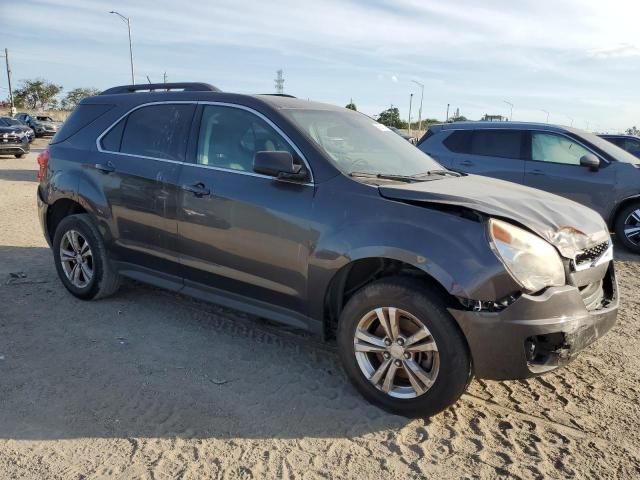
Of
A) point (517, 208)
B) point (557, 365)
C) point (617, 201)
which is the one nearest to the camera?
point (557, 365)

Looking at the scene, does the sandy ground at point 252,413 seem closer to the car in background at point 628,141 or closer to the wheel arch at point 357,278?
the wheel arch at point 357,278

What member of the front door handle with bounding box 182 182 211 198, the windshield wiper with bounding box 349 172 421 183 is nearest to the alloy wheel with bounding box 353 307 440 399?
the windshield wiper with bounding box 349 172 421 183

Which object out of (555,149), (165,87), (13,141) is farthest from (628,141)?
(13,141)

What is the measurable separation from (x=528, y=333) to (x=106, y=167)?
361cm

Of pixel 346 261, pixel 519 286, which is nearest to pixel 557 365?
pixel 519 286

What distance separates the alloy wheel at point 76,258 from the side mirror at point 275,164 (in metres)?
2.25

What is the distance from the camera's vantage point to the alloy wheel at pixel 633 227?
7906mm

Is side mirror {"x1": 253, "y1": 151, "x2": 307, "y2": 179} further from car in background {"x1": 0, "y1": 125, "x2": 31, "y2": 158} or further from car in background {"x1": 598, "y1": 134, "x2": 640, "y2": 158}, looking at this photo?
car in background {"x1": 0, "y1": 125, "x2": 31, "y2": 158}

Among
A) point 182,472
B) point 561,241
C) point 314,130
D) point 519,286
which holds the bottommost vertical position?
point 182,472

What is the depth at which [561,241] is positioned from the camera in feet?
10.2

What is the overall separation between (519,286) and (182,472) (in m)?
1.96

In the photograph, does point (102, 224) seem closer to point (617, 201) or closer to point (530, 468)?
point (530, 468)

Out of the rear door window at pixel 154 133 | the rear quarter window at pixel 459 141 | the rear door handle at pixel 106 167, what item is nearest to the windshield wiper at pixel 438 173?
the rear door window at pixel 154 133

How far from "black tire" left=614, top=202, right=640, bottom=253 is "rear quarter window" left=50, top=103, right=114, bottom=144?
7.08 meters
